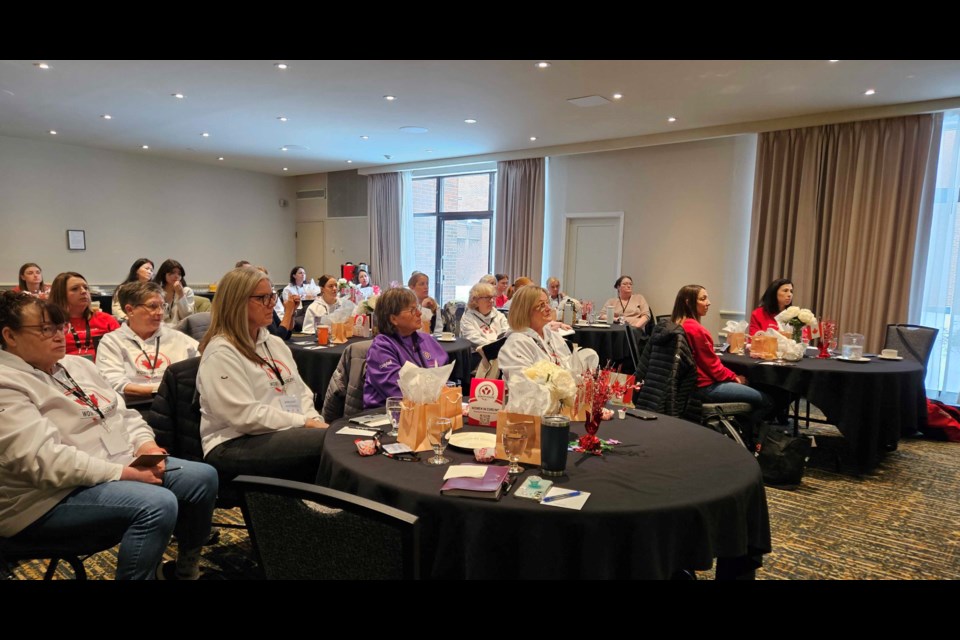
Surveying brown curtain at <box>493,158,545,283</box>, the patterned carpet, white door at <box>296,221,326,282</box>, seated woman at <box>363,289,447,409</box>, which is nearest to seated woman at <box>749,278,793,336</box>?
the patterned carpet

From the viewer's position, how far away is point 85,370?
227cm

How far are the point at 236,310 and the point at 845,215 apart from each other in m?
6.99

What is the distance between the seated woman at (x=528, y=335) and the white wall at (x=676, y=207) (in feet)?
18.0

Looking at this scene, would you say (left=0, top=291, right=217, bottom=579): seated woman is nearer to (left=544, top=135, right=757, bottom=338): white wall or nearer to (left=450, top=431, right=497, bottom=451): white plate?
(left=450, top=431, right=497, bottom=451): white plate

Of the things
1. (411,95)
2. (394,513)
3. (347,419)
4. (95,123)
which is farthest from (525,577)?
(95,123)

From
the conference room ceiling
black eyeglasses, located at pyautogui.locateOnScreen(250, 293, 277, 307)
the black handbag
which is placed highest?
the conference room ceiling

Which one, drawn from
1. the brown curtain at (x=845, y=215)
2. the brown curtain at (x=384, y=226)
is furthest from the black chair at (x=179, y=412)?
the brown curtain at (x=384, y=226)

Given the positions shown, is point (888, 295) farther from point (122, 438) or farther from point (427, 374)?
point (122, 438)

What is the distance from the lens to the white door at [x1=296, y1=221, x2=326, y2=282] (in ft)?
43.3

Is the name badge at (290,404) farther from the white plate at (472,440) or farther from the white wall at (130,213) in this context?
the white wall at (130,213)

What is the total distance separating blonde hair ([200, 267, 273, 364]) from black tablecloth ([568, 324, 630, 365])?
424 cm

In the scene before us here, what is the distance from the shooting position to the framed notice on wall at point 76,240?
33.4 ft

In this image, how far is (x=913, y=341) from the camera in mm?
5227
